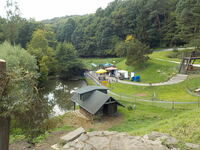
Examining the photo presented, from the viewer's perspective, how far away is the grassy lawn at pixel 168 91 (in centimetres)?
1768

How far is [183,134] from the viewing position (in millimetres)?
5230

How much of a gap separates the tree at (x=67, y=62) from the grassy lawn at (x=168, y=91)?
54.0 feet

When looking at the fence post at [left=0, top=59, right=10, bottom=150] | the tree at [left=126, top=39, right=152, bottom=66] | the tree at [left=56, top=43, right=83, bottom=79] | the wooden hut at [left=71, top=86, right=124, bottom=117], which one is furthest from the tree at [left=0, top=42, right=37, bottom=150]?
the tree at [left=56, top=43, right=83, bottom=79]

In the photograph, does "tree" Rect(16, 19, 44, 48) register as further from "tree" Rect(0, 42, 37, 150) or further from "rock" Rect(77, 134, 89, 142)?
"tree" Rect(0, 42, 37, 150)

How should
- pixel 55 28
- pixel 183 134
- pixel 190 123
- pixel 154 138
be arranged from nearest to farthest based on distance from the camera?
pixel 154 138, pixel 183 134, pixel 190 123, pixel 55 28

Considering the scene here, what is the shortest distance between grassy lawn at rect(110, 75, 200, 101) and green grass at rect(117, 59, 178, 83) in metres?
2.93

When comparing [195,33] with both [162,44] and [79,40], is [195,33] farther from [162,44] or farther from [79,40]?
[79,40]

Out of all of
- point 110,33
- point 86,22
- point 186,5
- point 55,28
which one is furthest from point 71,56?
point 55,28

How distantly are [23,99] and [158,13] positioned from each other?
164ft

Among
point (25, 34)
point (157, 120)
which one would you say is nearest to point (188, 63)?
point (157, 120)

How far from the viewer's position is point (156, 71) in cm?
2614

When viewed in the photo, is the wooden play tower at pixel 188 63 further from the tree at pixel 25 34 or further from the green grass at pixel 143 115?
the tree at pixel 25 34

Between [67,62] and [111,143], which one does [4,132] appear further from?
[67,62]

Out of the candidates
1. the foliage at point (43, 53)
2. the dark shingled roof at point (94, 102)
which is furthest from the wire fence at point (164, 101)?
the foliage at point (43, 53)
